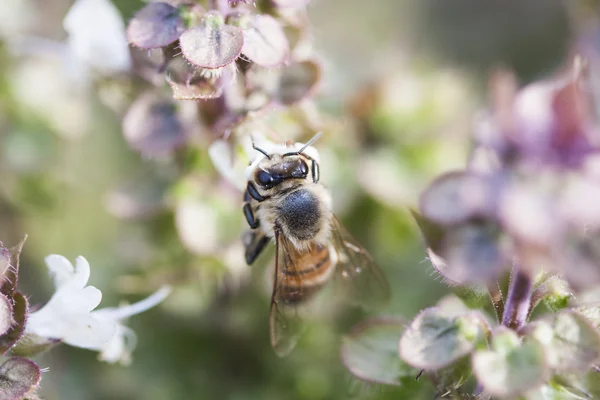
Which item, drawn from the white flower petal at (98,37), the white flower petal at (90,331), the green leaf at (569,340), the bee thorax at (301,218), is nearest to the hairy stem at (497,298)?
the green leaf at (569,340)

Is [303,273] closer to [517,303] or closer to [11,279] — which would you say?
[517,303]

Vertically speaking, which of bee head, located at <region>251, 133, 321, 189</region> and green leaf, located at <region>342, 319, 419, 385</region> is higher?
bee head, located at <region>251, 133, 321, 189</region>

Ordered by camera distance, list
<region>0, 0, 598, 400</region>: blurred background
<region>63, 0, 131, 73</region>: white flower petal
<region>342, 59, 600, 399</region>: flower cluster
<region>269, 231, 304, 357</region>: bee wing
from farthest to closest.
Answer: <region>0, 0, 598, 400</region>: blurred background, <region>63, 0, 131, 73</region>: white flower petal, <region>269, 231, 304, 357</region>: bee wing, <region>342, 59, 600, 399</region>: flower cluster

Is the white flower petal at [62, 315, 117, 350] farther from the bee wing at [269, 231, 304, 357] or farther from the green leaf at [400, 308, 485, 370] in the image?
the green leaf at [400, 308, 485, 370]

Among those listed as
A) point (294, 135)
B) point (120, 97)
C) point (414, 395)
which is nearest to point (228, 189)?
point (294, 135)

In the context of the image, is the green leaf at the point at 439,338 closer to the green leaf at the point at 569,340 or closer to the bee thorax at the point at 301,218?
the green leaf at the point at 569,340

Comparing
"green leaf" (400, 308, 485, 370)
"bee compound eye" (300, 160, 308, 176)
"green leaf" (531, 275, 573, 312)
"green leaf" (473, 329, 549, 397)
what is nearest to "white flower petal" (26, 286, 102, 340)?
"bee compound eye" (300, 160, 308, 176)
